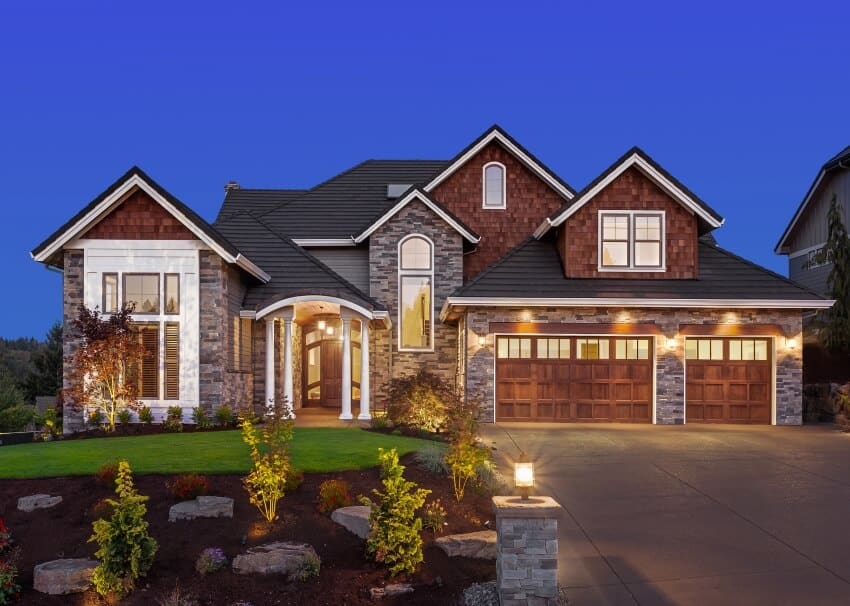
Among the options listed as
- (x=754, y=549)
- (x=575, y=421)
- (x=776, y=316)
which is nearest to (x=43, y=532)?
(x=754, y=549)

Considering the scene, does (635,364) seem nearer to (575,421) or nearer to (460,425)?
(575,421)

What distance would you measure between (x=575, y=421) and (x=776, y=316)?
5.81 meters

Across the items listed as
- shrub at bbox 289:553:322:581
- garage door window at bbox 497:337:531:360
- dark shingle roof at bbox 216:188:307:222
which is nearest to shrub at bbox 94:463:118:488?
shrub at bbox 289:553:322:581

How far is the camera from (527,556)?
5.74 metres

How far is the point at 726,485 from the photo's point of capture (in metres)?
10.2

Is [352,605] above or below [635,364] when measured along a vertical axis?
below

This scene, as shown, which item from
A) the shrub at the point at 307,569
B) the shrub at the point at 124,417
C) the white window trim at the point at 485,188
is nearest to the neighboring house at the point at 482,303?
the shrub at the point at 124,417

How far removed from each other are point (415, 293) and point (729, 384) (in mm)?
9176

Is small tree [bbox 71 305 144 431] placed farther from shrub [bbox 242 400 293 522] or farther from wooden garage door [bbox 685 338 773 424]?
wooden garage door [bbox 685 338 773 424]

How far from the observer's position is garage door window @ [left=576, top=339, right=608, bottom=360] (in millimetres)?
18344

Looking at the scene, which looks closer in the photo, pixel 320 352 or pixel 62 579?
pixel 62 579

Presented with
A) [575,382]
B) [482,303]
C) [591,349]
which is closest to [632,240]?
[591,349]

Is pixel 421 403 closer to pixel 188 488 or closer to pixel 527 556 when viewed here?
pixel 188 488

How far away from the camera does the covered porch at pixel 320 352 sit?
733 inches
